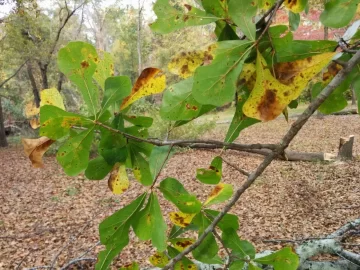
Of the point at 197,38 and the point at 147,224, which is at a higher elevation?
the point at 197,38

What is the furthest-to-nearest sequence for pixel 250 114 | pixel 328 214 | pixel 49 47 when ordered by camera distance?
pixel 49 47
pixel 328 214
pixel 250 114

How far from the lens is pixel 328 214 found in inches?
175

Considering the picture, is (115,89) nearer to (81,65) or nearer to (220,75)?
(81,65)

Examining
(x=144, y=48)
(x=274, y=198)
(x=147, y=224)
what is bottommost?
(x=274, y=198)

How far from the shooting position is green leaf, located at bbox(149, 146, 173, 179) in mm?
630

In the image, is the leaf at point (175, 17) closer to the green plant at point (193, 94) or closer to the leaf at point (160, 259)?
the green plant at point (193, 94)

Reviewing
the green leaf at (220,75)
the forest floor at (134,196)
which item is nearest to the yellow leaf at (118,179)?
the green leaf at (220,75)

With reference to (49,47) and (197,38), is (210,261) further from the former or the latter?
(197,38)

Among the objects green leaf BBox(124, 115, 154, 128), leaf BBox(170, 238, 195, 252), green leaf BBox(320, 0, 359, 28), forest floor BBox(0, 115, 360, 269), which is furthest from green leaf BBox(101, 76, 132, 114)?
forest floor BBox(0, 115, 360, 269)

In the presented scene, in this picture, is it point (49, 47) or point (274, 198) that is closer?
point (274, 198)

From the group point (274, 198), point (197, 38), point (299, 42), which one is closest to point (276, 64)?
point (299, 42)

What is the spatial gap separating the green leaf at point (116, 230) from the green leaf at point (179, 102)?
6.9 inches

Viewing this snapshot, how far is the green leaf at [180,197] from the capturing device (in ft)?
1.95

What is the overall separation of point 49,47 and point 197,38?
32.3 ft
